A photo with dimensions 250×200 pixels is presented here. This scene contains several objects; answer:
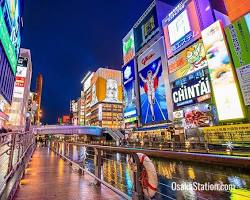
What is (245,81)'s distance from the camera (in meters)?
20.0

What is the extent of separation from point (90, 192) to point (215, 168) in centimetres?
933

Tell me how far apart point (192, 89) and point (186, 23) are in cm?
1181

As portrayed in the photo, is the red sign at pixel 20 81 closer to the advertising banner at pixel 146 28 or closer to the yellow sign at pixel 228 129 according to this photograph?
the advertising banner at pixel 146 28

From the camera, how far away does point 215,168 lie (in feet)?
35.0

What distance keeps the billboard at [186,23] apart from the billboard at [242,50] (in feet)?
22.2

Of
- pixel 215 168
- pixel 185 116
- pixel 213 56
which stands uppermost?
→ pixel 213 56

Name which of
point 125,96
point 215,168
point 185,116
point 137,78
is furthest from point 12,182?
point 125,96

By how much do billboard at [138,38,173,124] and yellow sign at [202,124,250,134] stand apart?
12408mm

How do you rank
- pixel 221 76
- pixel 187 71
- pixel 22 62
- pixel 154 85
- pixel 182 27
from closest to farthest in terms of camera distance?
pixel 221 76
pixel 187 71
pixel 182 27
pixel 154 85
pixel 22 62

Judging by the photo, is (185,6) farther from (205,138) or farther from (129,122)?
(129,122)

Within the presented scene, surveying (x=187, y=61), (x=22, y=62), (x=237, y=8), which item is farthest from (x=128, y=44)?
(x=237, y=8)

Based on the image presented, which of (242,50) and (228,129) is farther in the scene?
(242,50)

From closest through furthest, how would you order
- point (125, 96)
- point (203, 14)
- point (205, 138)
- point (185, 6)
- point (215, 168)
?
point (215, 168)
point (205, 138)
point (203, 14)
point (185, 6)
point (125, 96)

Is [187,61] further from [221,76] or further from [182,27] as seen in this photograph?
[221,76]
